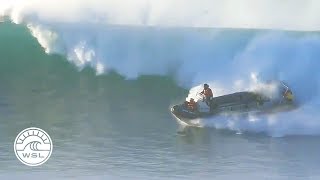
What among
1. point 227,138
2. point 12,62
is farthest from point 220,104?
point 12,62

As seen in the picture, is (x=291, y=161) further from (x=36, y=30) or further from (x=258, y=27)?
(x=36, y=30)

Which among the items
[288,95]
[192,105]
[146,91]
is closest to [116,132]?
[146,91]

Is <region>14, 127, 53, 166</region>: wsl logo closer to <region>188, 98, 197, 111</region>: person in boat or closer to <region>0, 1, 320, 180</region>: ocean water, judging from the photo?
<region>0, 1, 320, 180</region>: ocean water

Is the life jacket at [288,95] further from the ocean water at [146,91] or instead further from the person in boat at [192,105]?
the person in boat at [192,105]

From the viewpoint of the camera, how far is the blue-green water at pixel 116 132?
379 centimetres

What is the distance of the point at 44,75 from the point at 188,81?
0.65 m

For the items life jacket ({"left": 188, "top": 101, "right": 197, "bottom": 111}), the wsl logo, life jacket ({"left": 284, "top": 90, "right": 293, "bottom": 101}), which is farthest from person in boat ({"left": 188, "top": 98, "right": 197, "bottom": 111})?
the wsl logo

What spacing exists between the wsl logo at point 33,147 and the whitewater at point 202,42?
390 mm

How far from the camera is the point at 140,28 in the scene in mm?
3873

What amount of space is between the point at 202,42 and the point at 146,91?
1.09 feet

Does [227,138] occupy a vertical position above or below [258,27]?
below

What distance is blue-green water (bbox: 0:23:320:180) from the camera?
379cm

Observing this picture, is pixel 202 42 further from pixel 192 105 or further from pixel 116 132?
pixel 116 132

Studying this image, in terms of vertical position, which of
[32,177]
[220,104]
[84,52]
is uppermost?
[84,52]
